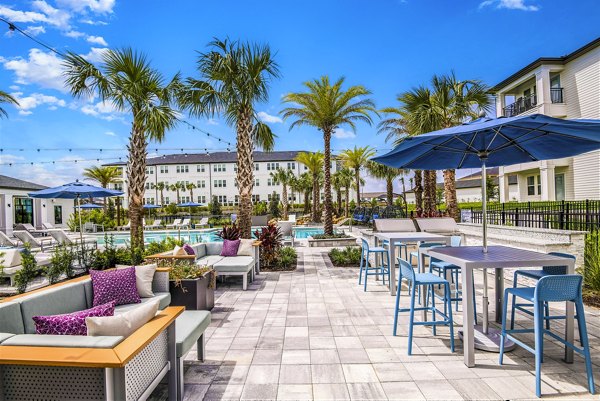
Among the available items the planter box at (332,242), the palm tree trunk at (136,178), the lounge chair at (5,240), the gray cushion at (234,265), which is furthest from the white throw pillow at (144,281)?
the lounge chair at (5,240)

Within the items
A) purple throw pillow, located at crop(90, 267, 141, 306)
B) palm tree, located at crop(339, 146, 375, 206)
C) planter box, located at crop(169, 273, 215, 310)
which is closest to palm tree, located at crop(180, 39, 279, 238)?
planter box, located at crop(169, 273, 215, 310)

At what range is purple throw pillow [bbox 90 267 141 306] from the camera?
414 centimetres

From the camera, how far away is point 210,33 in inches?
372

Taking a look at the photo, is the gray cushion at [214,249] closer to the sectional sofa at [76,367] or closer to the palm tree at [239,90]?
the palm tree at [239,90]

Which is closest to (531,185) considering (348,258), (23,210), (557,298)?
(348,258)

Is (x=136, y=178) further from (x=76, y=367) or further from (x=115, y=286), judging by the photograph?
(x=76, y=367)

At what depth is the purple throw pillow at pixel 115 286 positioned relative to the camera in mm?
4141

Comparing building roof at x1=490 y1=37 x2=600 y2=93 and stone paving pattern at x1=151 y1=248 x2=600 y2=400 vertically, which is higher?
building roof at x1=490 y1=37 x2=600 y2=93

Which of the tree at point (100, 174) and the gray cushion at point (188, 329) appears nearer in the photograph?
the gray cushion at point (188, 329)

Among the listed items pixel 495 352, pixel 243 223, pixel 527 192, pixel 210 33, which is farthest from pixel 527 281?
pixel 527 192

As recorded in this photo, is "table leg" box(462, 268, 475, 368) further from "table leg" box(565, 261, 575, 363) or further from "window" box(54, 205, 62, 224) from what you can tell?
"window" box(54, 205, 62, 224)

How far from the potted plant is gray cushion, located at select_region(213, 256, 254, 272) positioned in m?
1.78

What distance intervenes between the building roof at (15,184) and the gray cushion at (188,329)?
26.8 m

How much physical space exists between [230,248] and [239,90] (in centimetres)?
454
